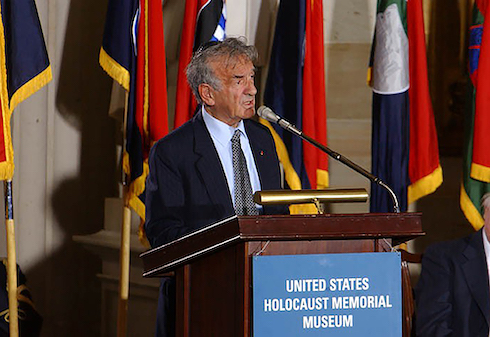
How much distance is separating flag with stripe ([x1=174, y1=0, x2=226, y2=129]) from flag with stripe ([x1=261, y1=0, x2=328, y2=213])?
45 centimetres

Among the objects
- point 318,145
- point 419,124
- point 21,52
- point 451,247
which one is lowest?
point 451,247

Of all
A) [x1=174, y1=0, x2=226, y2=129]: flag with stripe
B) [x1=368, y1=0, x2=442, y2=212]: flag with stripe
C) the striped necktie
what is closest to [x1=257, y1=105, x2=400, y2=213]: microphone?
the striped necktie

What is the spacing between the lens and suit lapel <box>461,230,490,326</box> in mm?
3908

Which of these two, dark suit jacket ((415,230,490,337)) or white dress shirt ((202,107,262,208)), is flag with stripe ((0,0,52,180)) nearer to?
white dress shirt ((202,107,262,208))

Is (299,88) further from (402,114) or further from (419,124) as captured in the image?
(419,124)

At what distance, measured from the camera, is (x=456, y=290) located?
3.92 meters

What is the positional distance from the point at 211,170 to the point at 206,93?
0.31 meters

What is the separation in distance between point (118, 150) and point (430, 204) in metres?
2.24

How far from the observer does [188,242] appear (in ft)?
8.77

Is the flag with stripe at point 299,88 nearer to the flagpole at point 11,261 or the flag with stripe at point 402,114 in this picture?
the flag with stripe at point 402,114

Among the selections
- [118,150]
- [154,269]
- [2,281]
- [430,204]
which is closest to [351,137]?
[430,204]

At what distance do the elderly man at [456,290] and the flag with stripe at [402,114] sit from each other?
1138mm

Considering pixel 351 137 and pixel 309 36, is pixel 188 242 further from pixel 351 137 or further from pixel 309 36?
pixel 351 137

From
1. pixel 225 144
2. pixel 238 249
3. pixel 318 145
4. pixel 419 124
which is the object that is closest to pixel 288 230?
pixel 238 249
